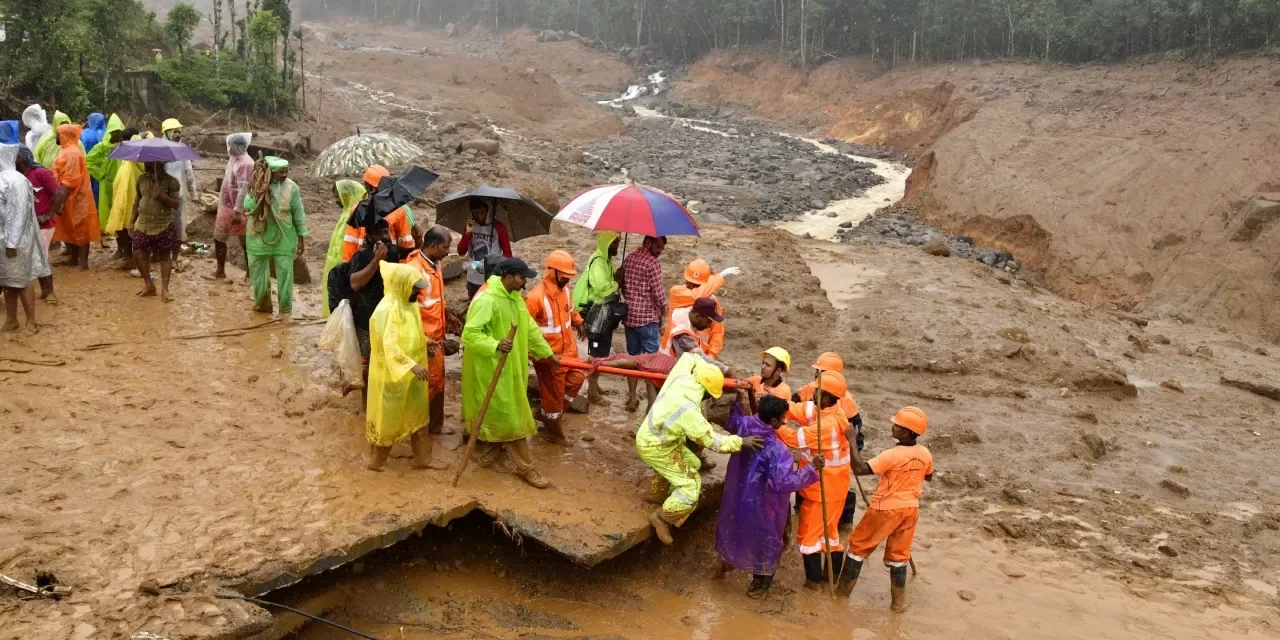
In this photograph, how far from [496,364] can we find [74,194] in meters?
5.56

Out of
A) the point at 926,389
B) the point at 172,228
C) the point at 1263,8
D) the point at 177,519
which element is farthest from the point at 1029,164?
the point at 177,519

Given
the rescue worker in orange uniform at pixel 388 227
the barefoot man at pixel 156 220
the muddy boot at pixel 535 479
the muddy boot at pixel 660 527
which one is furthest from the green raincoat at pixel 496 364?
the barefoot man at pixel 156 220

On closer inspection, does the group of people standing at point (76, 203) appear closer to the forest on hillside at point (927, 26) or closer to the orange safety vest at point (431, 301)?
the orange safety vest at point (431, 301)

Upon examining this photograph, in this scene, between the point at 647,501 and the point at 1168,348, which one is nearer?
the point at 647,501

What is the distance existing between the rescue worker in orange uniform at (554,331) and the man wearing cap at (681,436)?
1.11 m

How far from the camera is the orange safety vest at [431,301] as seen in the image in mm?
6145

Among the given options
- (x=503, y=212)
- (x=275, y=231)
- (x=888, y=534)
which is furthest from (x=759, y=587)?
(x=275, y=231)

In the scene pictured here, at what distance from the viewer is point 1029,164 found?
22.0 metres

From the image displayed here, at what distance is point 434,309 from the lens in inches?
244

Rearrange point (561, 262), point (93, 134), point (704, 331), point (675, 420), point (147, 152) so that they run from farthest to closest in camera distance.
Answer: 1. point (93, 134)
2. point (147, 152)
3. point (704, 331)
4. point (561, 262)
5. point (675, 420)

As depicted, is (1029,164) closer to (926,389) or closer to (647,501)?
(926,389)

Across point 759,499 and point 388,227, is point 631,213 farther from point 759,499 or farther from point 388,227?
point 759,499

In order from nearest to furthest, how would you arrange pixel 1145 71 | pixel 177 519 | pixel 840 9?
pixel 177 519
pixel 1145 71
pixel 840 9

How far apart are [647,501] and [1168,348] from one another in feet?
31.5
